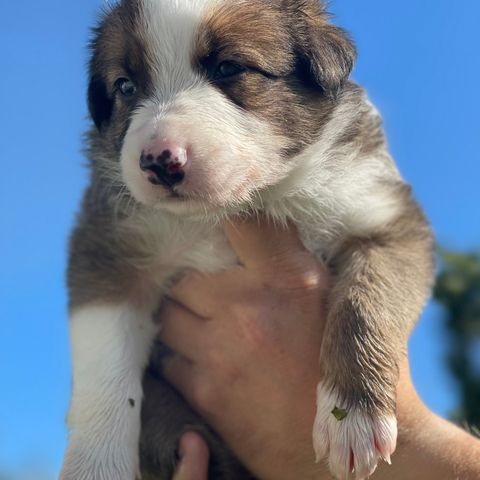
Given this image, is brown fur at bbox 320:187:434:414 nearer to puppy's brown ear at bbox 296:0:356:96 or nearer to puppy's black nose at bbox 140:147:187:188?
puppy's brown ear at bbox 296:0:356:96

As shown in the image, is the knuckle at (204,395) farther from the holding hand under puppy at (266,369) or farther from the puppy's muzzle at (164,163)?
the puppy's muzzle at (164,163)

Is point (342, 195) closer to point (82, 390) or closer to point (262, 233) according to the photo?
point (262, 233)

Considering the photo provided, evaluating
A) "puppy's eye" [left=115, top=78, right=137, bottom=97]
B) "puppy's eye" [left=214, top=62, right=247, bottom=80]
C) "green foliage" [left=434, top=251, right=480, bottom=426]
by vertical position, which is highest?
"puppy's eye" [left=214, top=62, right=247, bottom=80]

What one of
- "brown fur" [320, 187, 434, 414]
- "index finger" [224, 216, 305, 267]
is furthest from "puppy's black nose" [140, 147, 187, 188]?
"brown fur" [320, 187, 434, 414]

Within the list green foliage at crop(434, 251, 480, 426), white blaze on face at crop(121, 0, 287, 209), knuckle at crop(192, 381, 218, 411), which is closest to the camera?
white blaze on face at crop(121, 0, 287, 209)

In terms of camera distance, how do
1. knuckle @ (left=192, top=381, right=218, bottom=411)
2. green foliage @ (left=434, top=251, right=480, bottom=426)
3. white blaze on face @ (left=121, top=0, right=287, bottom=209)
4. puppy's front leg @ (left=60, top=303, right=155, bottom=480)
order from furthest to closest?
green foliage @ (left=434, top=251, right=480, bottom=426) < knuckle @ (left=192, top=381, right=218, bottom=411) < puppy's front leg @ (left=60, top=303, right=155, bottom=480) < white blaze on face @ (left=121, top=0, right=287, bottom=209)

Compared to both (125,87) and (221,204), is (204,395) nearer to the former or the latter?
(221,204)

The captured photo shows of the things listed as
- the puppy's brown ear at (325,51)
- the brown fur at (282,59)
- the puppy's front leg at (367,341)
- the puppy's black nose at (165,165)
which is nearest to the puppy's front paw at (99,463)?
the puppy's front leg at (367,341)
